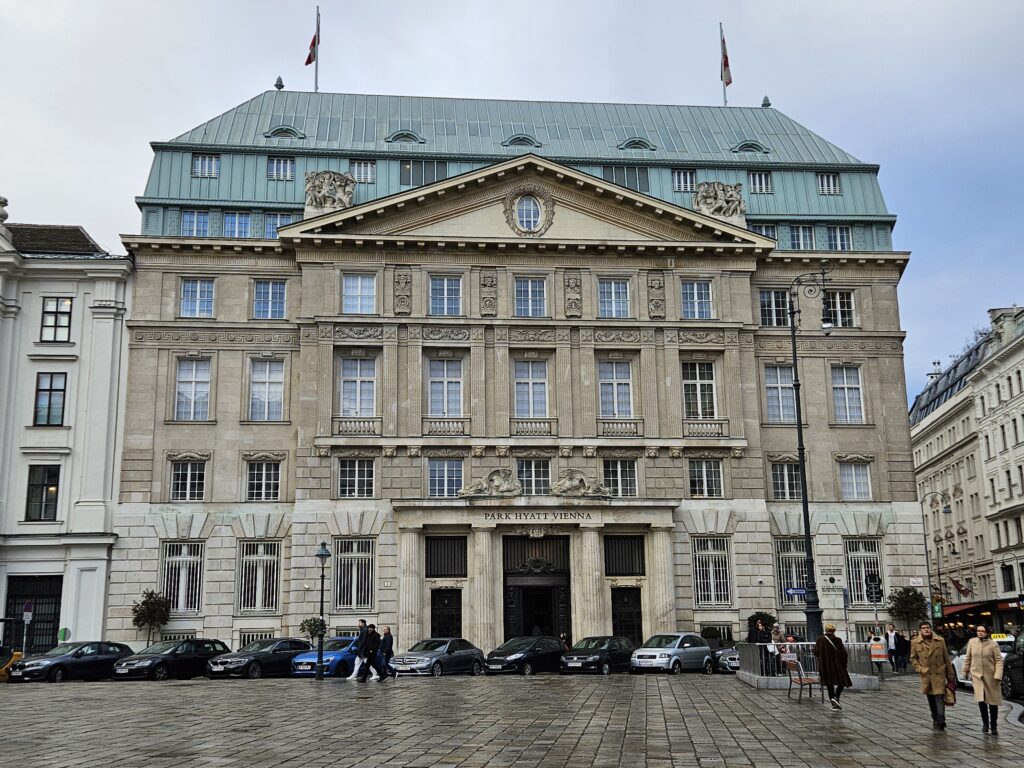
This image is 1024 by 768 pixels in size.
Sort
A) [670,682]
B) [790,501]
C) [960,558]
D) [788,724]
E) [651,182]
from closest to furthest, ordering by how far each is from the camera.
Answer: [788,724]
[670,682]
[790,501]
[651,182]
[960,558]

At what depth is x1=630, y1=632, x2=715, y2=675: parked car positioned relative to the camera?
38625 millimetres

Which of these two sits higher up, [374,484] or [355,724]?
[374,484]

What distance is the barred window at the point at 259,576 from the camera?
154ft

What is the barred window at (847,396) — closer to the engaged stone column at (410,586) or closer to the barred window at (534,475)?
the barred window at (534,475)

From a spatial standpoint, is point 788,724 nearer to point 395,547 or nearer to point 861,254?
point 395,547

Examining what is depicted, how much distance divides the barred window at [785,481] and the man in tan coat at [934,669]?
30.2 m

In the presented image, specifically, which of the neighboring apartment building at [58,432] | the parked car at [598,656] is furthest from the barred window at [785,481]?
the neighboring apartment building at [58,432]

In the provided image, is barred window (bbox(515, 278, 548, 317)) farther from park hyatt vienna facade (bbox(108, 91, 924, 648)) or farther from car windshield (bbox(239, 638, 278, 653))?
car windshield (bbox(239, 638, 278, 653))

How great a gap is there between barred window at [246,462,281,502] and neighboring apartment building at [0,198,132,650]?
5.88 meters

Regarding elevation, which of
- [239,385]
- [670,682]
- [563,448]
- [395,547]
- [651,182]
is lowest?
[670,682]

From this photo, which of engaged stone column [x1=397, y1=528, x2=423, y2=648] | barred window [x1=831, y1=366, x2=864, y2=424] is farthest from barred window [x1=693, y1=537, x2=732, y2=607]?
engaged stone column [x1=397, y1=528, x2=423, y2=648]

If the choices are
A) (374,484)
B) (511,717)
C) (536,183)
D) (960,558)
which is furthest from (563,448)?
(960,558)

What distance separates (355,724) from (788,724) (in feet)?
26.4

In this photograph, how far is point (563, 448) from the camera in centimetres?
4828
